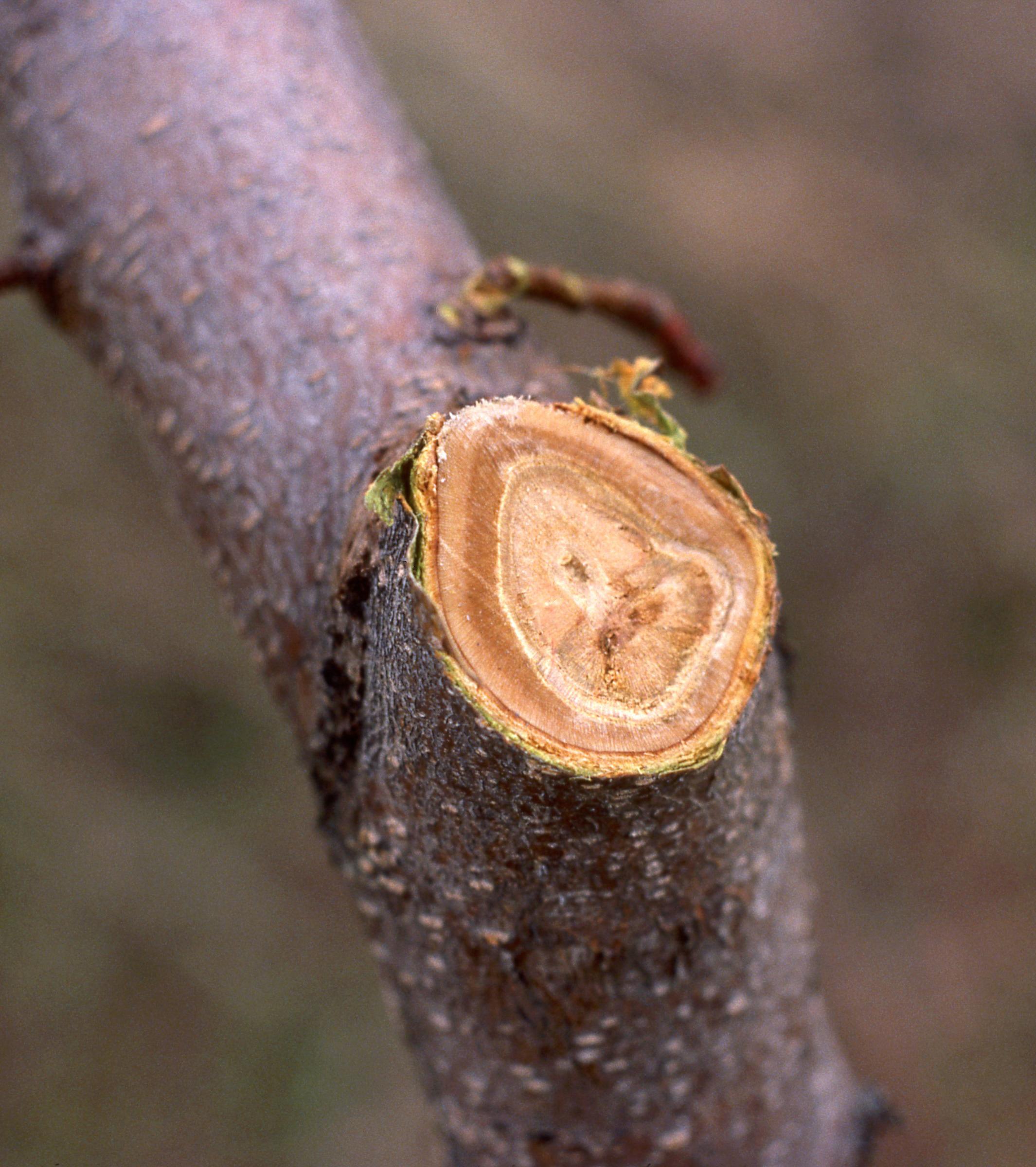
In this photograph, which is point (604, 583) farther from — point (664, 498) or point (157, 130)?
point (157, 130)

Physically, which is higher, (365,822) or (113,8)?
(113,8)

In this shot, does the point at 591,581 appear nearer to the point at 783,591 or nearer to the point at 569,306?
the point at 569,306

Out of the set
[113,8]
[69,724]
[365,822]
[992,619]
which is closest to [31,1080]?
[69,724]

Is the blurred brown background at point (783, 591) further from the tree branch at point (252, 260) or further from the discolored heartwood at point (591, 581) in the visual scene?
the discolored heartwood at point (591, 581)

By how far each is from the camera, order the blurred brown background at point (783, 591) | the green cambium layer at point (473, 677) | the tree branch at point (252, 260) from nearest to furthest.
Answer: the green cambium layer at point (473, 677)
the tree branch at point (252, 260)
the blurred brown background at point (783, 591)

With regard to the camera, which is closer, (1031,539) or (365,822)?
(365,822)

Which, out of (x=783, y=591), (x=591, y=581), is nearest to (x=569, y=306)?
(x=591, y=581)

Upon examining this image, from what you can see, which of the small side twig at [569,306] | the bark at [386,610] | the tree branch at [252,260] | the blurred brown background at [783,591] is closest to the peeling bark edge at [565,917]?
the bark at [386,610]
